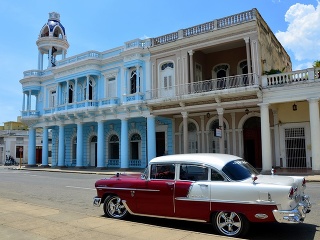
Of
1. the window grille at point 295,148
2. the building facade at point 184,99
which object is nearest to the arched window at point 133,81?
the building facade at point 184,99

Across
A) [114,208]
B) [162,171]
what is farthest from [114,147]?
[162,171]

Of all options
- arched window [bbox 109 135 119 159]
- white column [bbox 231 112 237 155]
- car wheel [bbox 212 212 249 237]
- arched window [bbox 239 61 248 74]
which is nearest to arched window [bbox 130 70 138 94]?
arched window [bbox 109 135 119 159]

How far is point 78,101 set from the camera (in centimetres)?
2908

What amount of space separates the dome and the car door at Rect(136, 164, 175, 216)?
31002 mm

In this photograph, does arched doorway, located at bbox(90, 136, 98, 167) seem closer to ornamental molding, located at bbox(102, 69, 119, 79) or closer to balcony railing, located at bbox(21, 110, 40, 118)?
ornamental molding, located at bbox(102, 69, 119, 79)

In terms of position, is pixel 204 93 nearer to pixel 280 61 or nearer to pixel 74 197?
pixel 280 61

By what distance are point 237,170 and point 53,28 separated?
32.5 m

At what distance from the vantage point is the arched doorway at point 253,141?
72.4 feet

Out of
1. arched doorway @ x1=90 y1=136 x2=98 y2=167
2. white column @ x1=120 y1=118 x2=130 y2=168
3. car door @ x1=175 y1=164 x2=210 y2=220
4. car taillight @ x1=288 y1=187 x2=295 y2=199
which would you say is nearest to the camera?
car taillight @ x1=288 y1=187 x2=295 y2=199

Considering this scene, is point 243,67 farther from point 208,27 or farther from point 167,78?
point 167,78

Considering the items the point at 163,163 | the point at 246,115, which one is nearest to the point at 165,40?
the point at 246,115

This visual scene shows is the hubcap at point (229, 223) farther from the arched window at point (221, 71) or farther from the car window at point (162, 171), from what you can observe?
the arched window at point (221, 71)

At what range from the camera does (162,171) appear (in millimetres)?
6957

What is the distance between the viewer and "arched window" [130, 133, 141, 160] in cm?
2755
